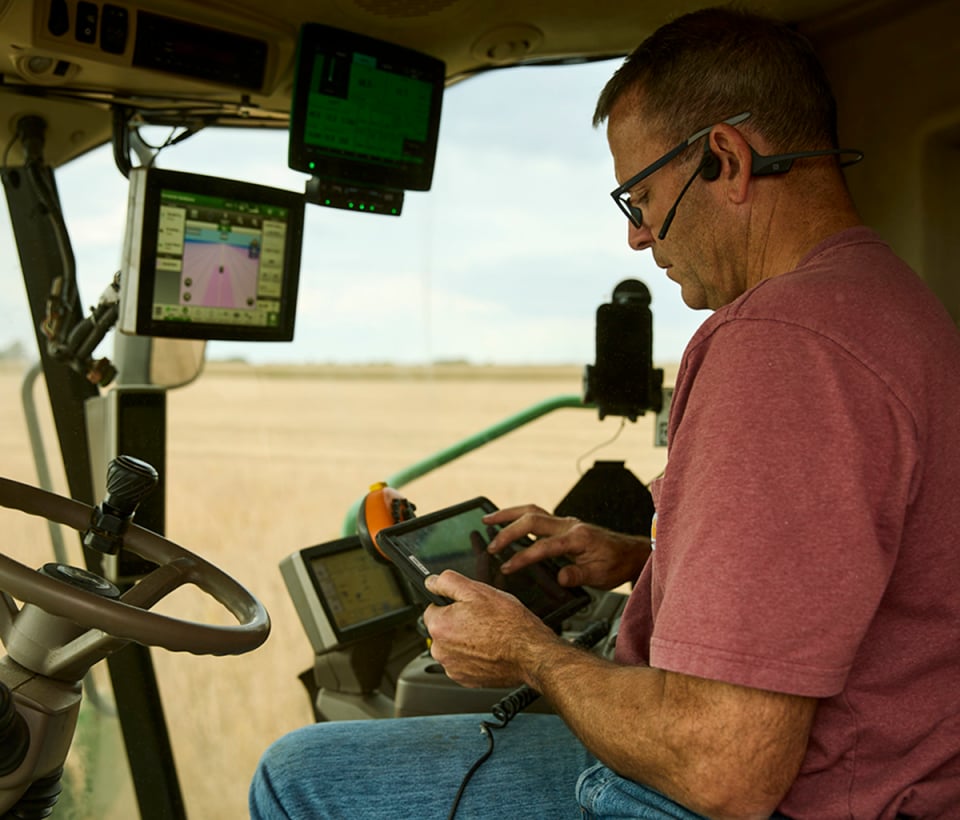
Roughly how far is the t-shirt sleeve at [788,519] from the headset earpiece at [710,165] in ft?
0.99

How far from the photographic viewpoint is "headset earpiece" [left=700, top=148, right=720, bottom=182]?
118 cm

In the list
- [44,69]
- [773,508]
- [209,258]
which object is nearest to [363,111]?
[209,258]

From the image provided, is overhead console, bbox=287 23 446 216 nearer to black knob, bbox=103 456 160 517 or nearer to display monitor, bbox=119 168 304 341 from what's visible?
display monitor, bbox=119 168 304 341

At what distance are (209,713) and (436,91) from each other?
1.43 m

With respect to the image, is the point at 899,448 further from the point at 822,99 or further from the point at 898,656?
the point at 822,99

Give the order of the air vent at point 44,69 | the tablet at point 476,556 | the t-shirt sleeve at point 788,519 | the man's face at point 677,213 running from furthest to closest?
the air vent at point 44,69 → the tablet at point 476,556 → the man's face at point 677,213 → the t-shirt sleeve at point 788,519

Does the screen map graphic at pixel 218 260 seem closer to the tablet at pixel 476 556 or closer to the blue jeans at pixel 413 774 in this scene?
the tablet at pixel 476 556

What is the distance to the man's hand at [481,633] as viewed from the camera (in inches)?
48.5

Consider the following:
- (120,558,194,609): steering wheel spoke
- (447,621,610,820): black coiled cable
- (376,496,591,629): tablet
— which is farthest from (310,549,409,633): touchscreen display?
(120,558,194,609): steering wheel spoke

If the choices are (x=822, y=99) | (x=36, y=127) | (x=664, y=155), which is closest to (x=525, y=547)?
(x=664, y=155)

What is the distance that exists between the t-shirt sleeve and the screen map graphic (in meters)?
1.12

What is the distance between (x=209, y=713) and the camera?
2.29m

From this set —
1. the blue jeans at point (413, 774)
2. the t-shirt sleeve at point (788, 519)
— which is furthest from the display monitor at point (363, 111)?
the t-shirt sleeve at point (788, 519)

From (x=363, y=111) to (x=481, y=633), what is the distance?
1113mm
